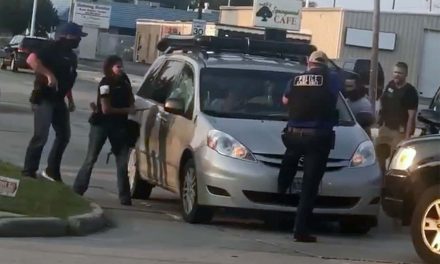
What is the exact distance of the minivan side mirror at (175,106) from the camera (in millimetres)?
11656

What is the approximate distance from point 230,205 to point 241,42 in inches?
117

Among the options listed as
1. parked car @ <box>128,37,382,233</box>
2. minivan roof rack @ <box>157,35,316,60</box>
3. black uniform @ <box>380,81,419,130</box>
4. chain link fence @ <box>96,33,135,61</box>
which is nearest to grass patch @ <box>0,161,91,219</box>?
parked car @ <box>128,37,382,233</box>

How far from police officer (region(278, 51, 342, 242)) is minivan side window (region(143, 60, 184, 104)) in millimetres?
2411

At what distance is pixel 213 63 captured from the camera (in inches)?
477

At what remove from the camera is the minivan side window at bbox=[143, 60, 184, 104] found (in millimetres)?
12707

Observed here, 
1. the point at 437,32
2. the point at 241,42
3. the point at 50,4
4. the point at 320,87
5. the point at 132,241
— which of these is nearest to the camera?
the point at 132,241

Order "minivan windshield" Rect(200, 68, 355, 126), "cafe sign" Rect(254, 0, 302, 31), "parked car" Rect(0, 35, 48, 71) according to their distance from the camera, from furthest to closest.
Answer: "parked car" Rect(0, 35, 48, 71) < "cafe sign" Rect(254, 0, 302, 31) < "minivan windshield" Rect(200, 68, 355, 126)

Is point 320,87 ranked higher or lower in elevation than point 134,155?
higher

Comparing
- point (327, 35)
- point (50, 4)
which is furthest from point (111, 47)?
point (327, 35)

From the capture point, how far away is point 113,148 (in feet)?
40.6

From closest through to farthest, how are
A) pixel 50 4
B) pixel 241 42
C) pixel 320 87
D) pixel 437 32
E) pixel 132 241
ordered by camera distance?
pixel 132 241 → pixel 320 87 → pixel 241 42 → pixel 437 32 → pixel 50 4

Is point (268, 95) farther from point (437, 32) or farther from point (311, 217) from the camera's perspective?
point (437, 32)

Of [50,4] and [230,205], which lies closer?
[230,205]

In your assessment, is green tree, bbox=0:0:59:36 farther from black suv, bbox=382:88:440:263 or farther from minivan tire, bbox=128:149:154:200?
black suv, bbox=382:88:440:263
